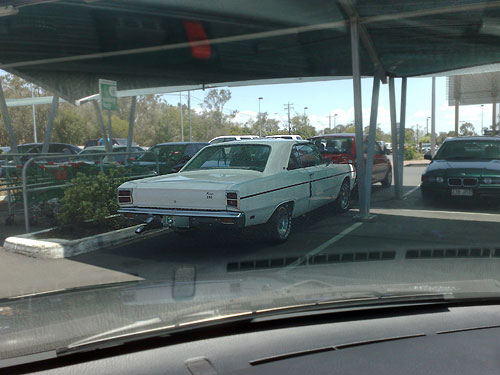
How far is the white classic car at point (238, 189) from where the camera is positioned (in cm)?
676

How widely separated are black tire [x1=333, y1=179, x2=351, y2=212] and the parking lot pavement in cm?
38

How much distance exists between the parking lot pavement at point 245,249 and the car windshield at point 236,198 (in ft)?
0.15

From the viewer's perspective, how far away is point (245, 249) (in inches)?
294

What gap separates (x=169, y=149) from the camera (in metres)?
16.9

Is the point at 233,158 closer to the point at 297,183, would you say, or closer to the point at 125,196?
the point at 297,183

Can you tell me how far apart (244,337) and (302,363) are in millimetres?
348

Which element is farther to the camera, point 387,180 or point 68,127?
point 68,127

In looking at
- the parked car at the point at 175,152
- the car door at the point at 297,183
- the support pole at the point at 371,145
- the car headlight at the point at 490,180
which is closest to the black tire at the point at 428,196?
the car headlight at the point at 490,180

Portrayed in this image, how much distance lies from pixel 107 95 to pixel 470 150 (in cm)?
872

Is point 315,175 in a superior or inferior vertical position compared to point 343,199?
superior

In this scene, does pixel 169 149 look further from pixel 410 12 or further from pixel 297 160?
pixel 410 12

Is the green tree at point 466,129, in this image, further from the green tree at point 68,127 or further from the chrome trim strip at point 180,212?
the chrome trim strip at point 180,212

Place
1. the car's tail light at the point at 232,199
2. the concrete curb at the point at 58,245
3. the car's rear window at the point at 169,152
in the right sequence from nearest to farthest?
1. the car's tail light at the point at 232,199
2. the concrete curb at the point at 58,245
3. the car's rear window at the point at 169,152

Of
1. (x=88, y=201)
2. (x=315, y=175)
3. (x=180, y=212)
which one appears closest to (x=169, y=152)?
(x=88, y=201)
